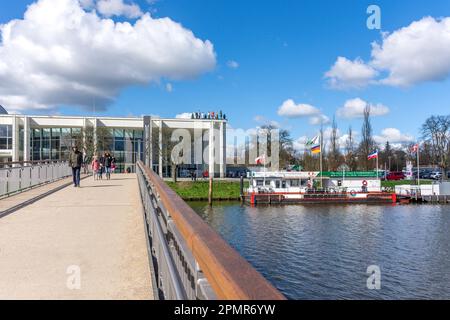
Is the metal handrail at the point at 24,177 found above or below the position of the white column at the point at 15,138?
below

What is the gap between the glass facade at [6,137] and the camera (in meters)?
61.2

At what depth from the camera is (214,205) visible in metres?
47.3

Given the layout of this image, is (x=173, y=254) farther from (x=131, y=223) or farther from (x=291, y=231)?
(x=291, y=231)

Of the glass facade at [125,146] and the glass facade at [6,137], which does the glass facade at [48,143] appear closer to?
the glass facade at [6,137]

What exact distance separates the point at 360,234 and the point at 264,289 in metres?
27.7

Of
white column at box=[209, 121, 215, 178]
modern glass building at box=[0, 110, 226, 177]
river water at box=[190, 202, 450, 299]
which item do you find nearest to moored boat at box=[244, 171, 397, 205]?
river water at box=[190, 202, 450, 299]

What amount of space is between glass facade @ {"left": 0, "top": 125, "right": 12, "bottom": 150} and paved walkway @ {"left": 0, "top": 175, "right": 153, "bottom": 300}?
58.8m

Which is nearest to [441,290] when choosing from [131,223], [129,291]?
[131,223]

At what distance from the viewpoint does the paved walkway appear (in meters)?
4.01

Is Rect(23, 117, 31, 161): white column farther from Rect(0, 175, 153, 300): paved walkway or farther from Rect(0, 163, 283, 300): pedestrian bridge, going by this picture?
Rect(0, 175, 153, 300): paved walkway

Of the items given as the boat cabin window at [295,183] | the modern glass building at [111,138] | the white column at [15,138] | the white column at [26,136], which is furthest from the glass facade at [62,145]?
the boat cabin window at [295,183]

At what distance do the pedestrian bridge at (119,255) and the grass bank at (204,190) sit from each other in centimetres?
4177

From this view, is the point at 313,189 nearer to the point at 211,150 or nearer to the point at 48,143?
the point at 211,150
